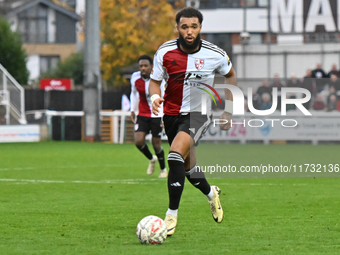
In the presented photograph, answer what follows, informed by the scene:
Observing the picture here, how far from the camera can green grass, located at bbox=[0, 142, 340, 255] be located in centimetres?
599

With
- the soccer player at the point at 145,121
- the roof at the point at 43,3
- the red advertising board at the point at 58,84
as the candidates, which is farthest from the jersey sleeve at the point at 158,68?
the roof at the point at 43,3

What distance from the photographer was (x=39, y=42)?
6225cm

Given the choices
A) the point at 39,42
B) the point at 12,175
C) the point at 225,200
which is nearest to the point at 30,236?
the point at 225,200

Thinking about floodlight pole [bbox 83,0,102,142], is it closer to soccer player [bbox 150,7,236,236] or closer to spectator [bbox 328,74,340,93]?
spectator [bbox 328,74,340,93]

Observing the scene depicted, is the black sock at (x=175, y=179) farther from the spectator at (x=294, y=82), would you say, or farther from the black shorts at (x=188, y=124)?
the spectator at (x=294, y=82)

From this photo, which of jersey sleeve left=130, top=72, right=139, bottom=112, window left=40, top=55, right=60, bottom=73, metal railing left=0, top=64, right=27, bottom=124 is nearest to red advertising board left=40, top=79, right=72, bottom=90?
window left=40, top=55, right=60, bottom=73

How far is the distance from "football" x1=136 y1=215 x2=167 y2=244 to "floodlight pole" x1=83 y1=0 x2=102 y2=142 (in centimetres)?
2109

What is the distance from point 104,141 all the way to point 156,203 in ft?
60.6

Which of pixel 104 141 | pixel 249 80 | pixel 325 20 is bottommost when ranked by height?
pixel 104 141

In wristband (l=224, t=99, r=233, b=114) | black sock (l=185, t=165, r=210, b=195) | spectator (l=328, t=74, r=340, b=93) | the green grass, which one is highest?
spectator (l=328, t=74, r=340, b=93)

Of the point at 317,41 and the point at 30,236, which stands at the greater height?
the point at 317,41

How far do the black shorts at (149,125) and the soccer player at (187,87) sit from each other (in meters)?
5.53

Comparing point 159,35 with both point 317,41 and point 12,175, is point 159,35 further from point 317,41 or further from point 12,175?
point 12,175

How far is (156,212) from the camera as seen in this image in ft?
26.6
